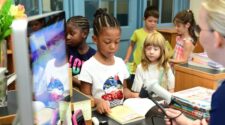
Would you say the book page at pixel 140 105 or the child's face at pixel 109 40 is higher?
the child's face at pixel 109 40

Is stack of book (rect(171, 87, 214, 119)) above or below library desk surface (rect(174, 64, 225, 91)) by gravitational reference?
below

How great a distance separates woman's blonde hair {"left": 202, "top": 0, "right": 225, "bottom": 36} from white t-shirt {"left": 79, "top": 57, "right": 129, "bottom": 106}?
853 mm

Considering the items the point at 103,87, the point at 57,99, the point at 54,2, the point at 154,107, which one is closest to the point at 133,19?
the point at 54,2

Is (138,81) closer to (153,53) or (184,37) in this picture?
(153,53)

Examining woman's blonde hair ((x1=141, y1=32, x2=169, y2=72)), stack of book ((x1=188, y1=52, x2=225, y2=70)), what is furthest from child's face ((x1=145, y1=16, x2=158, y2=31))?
stack of book ((x1=188, y1=52, x2=225, y2=70))

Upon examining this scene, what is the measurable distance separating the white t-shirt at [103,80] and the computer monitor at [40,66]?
662 mm

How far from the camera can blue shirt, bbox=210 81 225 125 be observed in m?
0.79

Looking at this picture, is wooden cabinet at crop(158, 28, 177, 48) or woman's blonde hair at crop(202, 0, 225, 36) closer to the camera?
woman's blonde hair at crop(202, 0, 225, 36)

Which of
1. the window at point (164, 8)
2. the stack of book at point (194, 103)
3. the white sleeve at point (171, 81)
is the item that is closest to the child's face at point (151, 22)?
the window at point (164, 8)

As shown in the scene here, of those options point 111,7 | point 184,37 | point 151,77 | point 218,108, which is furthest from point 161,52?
point 111,7

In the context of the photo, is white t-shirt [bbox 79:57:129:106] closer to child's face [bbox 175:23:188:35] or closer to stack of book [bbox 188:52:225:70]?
stack of book [bbox 188:52:225:70]

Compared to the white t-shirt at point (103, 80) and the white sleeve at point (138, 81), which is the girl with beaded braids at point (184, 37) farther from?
the white t-shirt at point (103, 80)

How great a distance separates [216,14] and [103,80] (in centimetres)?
91

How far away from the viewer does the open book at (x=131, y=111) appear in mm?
1192
